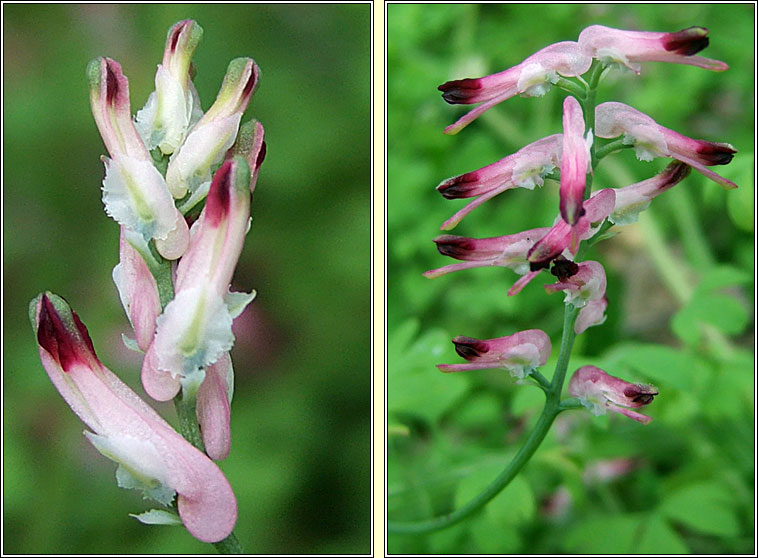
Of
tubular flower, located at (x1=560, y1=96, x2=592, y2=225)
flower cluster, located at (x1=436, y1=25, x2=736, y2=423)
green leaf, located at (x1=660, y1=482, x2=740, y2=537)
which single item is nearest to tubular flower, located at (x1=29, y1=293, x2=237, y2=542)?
flower cluster, located at (x1=436, y1=25, x2=736, y2=423)

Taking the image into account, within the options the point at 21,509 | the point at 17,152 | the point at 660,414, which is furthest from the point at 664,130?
the point at 17,152

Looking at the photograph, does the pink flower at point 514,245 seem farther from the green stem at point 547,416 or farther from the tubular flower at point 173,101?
the tubular flower at point 173,101

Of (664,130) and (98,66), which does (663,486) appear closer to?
(664,130)

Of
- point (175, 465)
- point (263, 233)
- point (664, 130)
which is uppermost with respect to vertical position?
point (664, 130)

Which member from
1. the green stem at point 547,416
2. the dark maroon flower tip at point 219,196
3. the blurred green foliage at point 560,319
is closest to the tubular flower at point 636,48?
the green stem at point 547,416

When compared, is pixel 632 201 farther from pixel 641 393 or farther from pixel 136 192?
pixel 136 192

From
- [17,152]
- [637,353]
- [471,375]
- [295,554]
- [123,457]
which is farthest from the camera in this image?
[17,152]

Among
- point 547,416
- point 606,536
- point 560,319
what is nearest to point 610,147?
point 547,416
